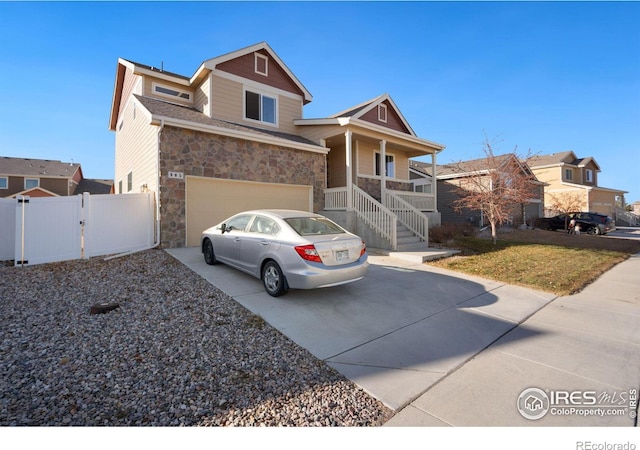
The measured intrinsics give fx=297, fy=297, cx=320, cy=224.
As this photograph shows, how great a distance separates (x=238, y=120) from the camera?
12.3 metres

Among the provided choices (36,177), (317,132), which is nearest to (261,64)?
(317,132)

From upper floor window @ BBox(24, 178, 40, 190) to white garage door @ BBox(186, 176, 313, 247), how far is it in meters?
36.0

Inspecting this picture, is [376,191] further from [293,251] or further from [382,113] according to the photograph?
[293,251]

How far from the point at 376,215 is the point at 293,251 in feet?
20.6

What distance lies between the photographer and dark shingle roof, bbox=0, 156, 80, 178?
3189 centimetres

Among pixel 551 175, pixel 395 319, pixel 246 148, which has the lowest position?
pixel 395 319

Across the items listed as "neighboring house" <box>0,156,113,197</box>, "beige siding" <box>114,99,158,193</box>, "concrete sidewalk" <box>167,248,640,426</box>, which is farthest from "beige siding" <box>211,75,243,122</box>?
"neighboring house" <box>0,156,113,197</box>

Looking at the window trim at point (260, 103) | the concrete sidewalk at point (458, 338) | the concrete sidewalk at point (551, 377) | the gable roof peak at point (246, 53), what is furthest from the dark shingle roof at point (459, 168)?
the concrete sidewalk at point (551, 377)

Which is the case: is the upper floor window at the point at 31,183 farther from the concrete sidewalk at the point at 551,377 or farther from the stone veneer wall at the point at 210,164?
the concrete sidewalk at the point at 551,377

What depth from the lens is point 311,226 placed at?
5.80 meters

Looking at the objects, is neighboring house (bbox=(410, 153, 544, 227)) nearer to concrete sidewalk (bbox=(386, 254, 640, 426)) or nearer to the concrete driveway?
the concrete driveway

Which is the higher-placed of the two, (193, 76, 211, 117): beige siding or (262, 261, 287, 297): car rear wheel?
(193, 76, 211, 117): beige siding

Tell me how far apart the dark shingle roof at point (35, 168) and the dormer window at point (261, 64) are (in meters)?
33.6

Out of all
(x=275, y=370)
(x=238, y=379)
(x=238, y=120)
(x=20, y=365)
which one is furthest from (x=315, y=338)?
(x=238, y=120)
